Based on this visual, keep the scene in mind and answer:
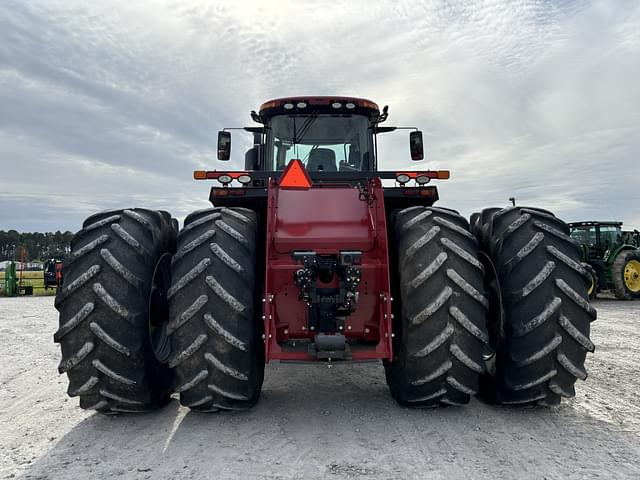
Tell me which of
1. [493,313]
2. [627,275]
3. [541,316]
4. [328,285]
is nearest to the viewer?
[541,316]

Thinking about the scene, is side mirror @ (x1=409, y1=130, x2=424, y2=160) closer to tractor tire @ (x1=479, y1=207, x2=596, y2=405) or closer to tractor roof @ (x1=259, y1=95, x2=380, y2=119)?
tractor roof @ (x1=259, y1=95, x2=380, y2=119)

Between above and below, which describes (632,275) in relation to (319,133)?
below

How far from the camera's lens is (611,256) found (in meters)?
16.1

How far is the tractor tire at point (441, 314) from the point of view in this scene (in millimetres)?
3441

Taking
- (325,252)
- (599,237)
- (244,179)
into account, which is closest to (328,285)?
(325,252)

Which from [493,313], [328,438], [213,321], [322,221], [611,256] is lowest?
[328,438]

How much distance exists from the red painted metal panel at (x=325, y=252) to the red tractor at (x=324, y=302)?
11mm

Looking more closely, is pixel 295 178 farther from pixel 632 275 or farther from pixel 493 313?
pixel 632 275

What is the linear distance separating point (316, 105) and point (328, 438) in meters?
3.62

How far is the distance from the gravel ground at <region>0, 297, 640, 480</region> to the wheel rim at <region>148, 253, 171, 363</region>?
52 centimetres

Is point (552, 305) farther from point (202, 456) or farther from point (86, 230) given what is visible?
point (86, 230)

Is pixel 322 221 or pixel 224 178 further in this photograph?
pixel 224 178

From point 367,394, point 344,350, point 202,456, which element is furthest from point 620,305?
point 202,456

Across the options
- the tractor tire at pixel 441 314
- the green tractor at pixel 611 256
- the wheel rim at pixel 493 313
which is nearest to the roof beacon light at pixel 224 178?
the tractor tire at pixel 441 314
